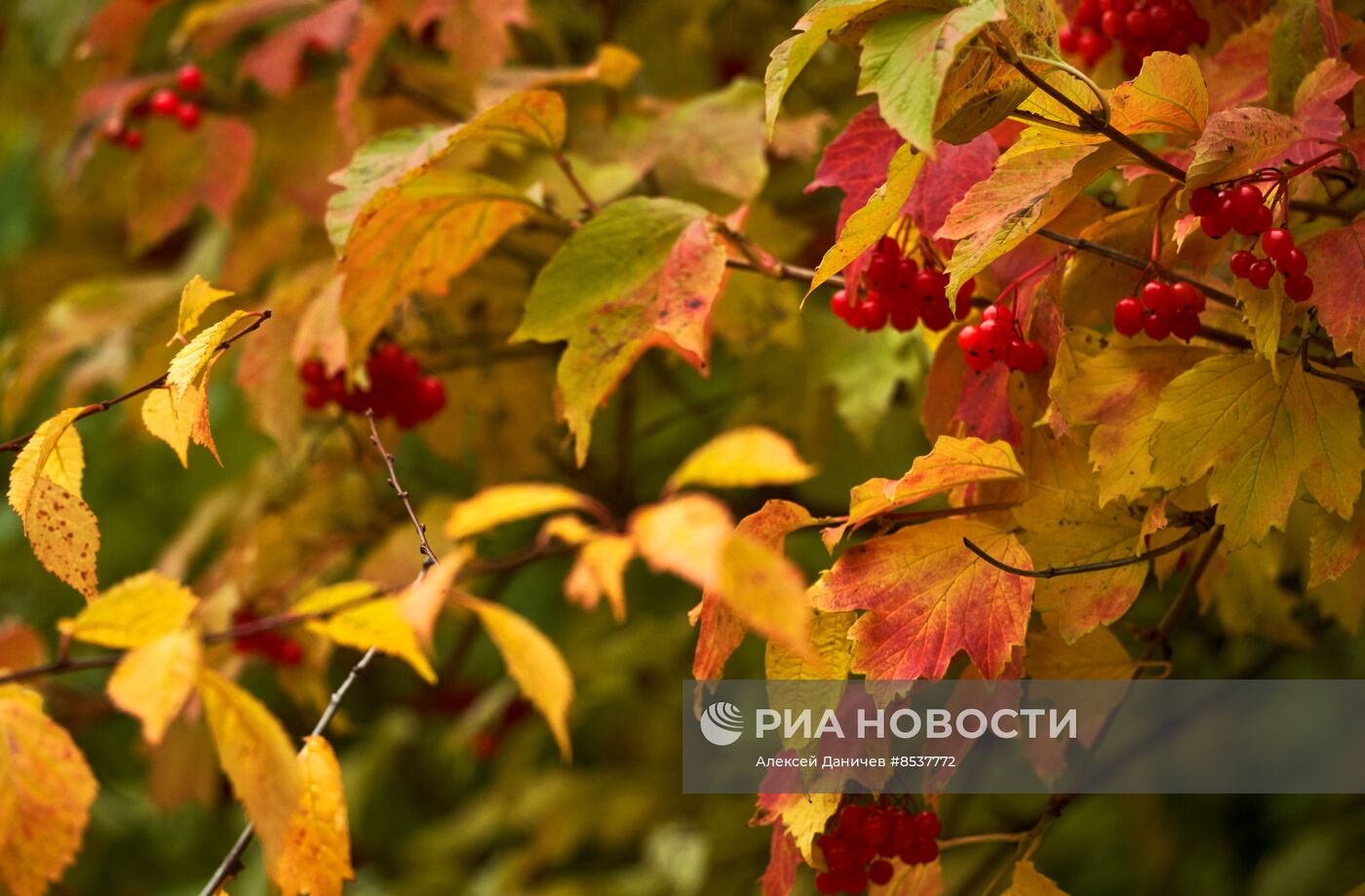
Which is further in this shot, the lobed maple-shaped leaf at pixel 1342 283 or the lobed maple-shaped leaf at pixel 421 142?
the lobed maple-shaped leaf at pixel 421 142

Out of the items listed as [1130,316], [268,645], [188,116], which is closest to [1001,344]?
[1130,316]

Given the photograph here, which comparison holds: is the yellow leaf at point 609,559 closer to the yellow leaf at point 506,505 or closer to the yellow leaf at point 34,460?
the yellow leaf at point 506,505

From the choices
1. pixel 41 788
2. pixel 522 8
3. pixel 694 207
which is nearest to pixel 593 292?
pixel 694 207

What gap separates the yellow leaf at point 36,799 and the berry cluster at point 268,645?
828 mm

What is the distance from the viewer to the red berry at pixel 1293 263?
31.3 inches

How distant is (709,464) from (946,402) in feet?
1.03

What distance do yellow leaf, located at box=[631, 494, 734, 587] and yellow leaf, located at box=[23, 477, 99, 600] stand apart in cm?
42


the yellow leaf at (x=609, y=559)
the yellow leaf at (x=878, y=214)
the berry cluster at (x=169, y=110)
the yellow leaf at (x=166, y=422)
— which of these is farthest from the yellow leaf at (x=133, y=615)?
the berry cluster at (x=169, y=110)

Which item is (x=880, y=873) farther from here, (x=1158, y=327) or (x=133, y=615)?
(x=133, y=615)

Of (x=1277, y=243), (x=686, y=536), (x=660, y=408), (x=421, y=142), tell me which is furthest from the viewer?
(x=660, y=408)

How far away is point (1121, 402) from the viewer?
2.96 ft

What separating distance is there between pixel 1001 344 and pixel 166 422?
2.14 feet

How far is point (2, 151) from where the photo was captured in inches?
126

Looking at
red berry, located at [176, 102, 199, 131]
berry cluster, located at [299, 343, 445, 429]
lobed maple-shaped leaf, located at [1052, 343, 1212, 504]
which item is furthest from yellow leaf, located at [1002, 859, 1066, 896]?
red berry, located at [176, 102, 199, 131]
